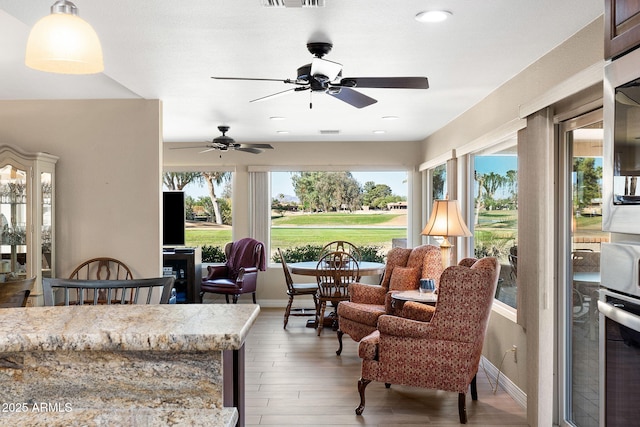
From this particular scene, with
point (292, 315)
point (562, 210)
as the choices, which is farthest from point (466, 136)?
point (292, 315)

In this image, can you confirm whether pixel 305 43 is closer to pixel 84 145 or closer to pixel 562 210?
pixel 562 210

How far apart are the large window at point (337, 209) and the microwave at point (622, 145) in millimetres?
6933

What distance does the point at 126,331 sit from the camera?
1.34 metres

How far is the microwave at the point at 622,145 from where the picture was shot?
121cm

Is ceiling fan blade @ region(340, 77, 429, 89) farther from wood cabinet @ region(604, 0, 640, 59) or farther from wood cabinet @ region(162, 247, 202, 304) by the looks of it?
wood cabinet @ region(162, 247, 202, 304)

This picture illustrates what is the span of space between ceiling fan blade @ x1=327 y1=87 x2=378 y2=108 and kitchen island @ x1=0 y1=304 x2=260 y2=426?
252 centimetres

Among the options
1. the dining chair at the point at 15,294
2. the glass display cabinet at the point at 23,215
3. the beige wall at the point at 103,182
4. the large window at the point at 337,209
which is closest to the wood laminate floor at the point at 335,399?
the beige wall at the point at 103,182

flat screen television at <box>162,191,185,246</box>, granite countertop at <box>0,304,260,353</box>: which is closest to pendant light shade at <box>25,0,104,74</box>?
granite countertop at <box>0,304,260,353</box>

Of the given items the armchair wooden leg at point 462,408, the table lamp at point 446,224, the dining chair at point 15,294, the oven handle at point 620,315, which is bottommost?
the armchair wooden leg at point 462,408

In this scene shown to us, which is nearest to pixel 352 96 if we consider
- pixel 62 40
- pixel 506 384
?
pixel 62 40

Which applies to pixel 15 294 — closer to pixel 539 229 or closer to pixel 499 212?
pixel 539 229

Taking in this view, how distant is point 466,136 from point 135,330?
4644mm

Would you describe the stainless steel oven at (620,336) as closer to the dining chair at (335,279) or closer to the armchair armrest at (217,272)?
the dining chair at (335,279)

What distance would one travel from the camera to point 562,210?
352 cm
